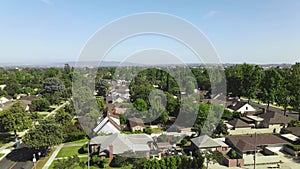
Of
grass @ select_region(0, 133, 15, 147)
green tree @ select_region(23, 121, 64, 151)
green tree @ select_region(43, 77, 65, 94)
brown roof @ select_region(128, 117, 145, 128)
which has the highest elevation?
green tree @ select_region(43, 77, 65, 94)

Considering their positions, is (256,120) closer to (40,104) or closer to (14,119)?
(14,119)

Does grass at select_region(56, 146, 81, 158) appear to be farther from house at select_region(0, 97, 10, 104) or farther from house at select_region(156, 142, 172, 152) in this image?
house at select_region(0, 97, 10, 104)

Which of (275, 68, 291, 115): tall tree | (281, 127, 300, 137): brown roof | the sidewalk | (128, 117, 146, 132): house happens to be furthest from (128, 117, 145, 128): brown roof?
(275, 68, 291, 115): tall tree

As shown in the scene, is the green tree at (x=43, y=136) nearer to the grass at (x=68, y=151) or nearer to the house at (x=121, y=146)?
the grass at (x=68, y=151)

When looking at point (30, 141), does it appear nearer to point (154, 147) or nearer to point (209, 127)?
point (154, 147)

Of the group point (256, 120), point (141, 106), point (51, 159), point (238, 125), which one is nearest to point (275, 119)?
point (256, 120)

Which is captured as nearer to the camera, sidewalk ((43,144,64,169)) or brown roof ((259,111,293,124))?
sidewalk ((43,144,64,169))
